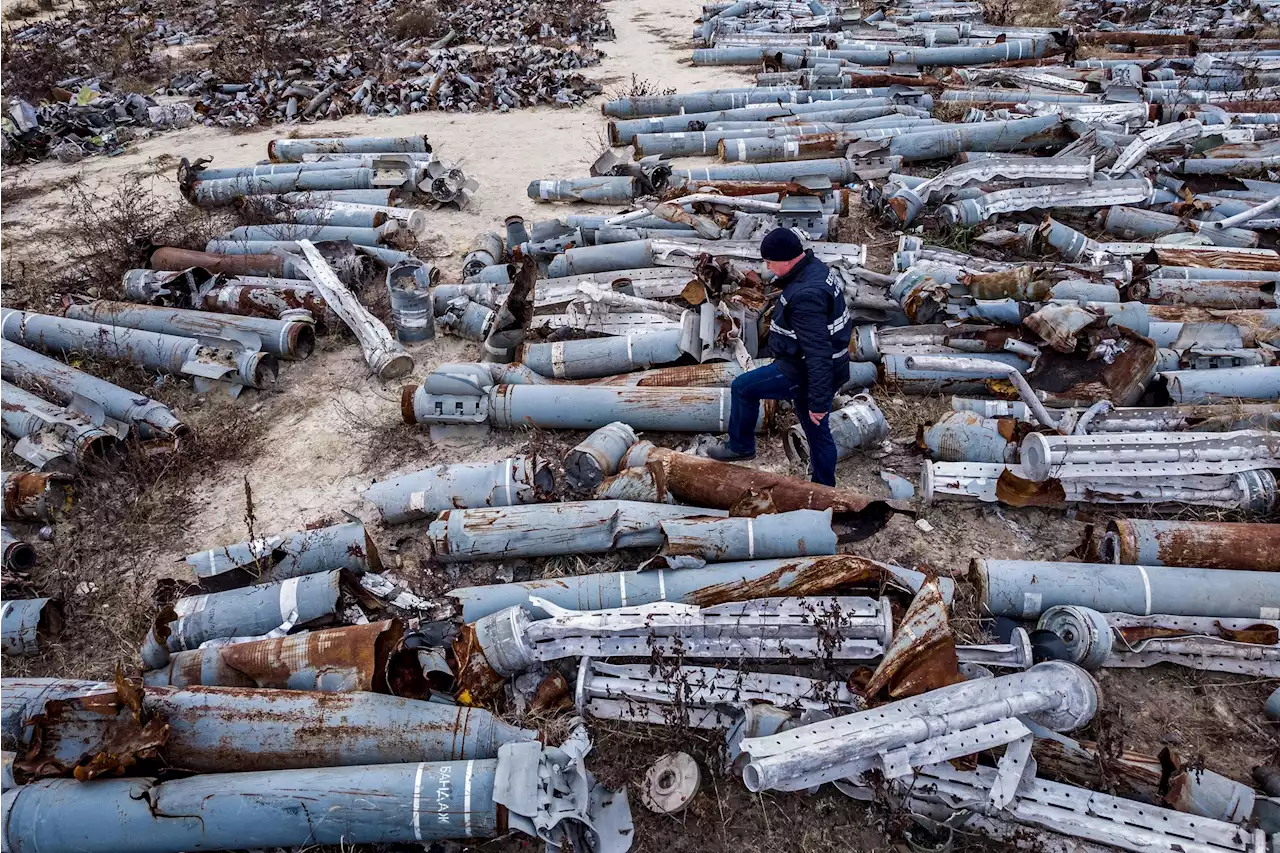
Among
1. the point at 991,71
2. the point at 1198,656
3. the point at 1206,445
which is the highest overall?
the point at 991,71

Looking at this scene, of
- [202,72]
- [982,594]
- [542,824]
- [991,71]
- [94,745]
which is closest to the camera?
[542,824]

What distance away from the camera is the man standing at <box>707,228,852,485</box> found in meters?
4.46

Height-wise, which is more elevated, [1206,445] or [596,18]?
[596,18]

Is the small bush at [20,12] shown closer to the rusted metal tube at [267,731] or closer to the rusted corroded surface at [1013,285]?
the rusted metal tube at [267,731]

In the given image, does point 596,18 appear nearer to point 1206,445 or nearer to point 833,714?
point 1206,445

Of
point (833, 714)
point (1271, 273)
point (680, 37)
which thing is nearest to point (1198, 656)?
point (833, 714)

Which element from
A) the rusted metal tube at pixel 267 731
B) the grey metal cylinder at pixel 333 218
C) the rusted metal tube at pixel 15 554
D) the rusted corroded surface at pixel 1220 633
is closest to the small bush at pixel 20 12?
the grey metal cylinder at pixel 333 218

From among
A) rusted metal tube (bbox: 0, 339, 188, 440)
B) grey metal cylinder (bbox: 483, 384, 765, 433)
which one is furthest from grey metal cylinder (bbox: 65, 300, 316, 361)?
grey metal cylinder (bbox: 483, 384, 765, 433)

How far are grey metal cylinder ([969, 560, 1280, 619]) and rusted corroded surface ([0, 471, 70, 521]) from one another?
236 inches

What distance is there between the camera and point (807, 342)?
4.52 meters

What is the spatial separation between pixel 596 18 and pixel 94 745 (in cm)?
1756

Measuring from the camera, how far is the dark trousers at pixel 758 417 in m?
4.82

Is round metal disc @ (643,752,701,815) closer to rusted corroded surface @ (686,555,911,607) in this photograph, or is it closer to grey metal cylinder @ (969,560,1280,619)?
rusted corroded surface @ (686,555,911,607)

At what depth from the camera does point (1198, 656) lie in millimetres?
3928
